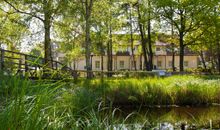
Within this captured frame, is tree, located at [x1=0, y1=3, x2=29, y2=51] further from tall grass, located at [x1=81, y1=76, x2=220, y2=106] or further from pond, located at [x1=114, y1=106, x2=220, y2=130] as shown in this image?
pond, located at [x1=114, y1=106, x2=220, y2=130]

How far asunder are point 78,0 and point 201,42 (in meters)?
15.8

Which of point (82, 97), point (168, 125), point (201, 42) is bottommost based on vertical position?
point (168, 125)

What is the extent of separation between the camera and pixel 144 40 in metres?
40.0

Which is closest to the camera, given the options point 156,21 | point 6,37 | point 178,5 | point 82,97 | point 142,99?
point 82,97

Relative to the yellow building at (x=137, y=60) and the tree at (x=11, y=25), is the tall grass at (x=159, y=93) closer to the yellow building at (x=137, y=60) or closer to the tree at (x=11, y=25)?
the tree at (x=11, y=25)

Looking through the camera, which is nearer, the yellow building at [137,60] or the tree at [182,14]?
the tree at [182,14]

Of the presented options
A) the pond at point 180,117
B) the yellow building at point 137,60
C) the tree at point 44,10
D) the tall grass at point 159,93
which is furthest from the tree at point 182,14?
the yellow building at point 137,60

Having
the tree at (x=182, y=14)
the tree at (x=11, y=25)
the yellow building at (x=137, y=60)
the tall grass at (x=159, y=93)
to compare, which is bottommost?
the tall grass at (x=159, y=93)

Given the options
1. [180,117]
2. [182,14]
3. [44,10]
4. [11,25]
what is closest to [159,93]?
[180,117]

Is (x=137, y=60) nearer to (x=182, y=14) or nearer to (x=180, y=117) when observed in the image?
(x=182, y=14)

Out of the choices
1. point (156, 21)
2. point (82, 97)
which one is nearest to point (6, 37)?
point (156, 21)

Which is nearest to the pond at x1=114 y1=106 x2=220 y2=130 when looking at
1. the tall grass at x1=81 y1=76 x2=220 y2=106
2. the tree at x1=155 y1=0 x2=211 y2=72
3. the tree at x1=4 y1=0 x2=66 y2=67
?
the tall grass at x1=81 y1=76 x2=220 y2=106

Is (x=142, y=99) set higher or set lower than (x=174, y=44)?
lower

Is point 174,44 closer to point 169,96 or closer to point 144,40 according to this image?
point 144,40
